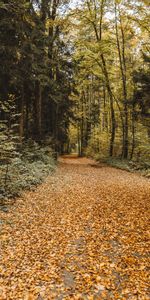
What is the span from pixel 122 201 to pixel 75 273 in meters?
4.64

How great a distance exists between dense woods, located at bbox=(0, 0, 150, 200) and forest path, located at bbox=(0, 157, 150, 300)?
2.71 m

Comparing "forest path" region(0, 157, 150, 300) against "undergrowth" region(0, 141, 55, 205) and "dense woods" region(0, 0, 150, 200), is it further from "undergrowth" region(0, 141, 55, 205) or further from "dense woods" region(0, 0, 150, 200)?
"dense woods" region(0, 0, 150, 200)

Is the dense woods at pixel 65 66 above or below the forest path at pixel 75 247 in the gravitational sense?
above

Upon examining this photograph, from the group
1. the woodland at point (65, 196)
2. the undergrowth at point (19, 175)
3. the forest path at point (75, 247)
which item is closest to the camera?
the forest path at point (75, 247)

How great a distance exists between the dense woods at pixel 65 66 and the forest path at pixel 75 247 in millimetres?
2713

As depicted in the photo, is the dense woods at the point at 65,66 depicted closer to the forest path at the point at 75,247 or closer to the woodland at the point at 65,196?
the woodland at the point at 65,196

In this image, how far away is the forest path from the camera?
12.6 ft

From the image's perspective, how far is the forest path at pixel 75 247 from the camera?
3.85 meters

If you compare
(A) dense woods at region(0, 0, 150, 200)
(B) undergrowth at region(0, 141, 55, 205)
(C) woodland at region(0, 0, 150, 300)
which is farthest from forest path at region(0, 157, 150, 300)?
(A) dense woods at region(0, 0, 150, 200)

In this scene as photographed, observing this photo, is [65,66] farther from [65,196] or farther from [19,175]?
[65,196]

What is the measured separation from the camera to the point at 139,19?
17.1 meters

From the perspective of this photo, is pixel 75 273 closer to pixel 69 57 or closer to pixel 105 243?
pixel 105 243

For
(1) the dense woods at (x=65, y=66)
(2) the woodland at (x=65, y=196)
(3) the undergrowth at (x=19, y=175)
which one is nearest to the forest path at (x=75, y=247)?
(2) the woodland at (x=65, y=196)

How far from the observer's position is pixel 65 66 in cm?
2084
